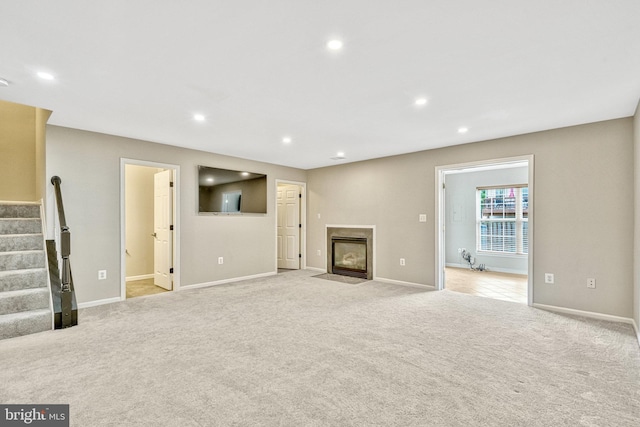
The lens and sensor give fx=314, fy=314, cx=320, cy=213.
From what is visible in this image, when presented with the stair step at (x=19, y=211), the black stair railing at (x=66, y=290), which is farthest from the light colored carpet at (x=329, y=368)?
the stair step at (x=19, y=211)

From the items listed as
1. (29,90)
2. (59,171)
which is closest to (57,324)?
(59,171)

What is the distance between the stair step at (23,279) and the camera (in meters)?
3.34

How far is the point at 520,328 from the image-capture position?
333cm

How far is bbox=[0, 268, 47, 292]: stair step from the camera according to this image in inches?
131

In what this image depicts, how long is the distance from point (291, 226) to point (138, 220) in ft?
10.2

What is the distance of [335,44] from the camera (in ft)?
6.80

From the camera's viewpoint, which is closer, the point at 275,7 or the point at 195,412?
the point at 275,7

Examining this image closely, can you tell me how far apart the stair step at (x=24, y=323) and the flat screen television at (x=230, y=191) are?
251cm

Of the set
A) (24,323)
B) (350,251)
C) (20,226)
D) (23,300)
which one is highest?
(20,226)

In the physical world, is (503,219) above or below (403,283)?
above

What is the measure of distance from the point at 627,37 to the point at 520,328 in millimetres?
2696

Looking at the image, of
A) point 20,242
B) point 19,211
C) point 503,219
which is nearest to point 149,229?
point 19,211

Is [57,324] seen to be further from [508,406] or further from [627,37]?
[627,37]

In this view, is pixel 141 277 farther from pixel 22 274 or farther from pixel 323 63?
pixel 323 63
